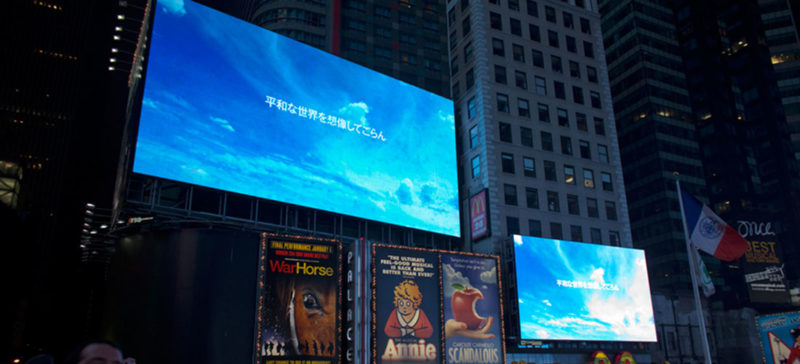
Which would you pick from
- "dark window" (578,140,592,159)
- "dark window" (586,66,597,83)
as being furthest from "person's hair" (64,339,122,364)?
"dark window" (586,66,597,83)

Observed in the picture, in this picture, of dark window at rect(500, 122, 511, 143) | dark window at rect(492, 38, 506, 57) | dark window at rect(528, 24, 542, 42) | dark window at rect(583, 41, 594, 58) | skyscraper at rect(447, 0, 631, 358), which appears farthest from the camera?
dark window at rect(583, 41, 594, 58)

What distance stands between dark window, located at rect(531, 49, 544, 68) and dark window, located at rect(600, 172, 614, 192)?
482 inches

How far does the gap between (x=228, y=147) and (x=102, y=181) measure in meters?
39.2

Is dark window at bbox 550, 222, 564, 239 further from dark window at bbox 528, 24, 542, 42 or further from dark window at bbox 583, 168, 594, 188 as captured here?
dark window at bbox 528, 24, 542, 42

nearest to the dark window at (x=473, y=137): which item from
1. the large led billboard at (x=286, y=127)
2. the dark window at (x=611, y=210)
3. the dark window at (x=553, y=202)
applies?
the large led billboard at (x=286, y=127)

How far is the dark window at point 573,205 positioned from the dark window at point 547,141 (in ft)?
15.6

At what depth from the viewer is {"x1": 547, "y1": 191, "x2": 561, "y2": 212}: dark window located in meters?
51.5

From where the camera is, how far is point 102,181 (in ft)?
220

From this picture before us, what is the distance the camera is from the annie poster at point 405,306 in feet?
119

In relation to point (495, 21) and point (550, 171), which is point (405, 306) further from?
point (495, 21)

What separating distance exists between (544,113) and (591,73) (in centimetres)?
949

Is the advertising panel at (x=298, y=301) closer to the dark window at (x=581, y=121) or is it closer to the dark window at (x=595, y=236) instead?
the dark window at (x=595, y=236)

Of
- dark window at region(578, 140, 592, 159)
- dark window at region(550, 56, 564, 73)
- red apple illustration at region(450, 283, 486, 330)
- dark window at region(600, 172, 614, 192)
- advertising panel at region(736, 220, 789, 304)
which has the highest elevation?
dark window at region(550, 56, 564, 73)

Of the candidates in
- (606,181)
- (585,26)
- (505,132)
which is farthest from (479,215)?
(585,26)
